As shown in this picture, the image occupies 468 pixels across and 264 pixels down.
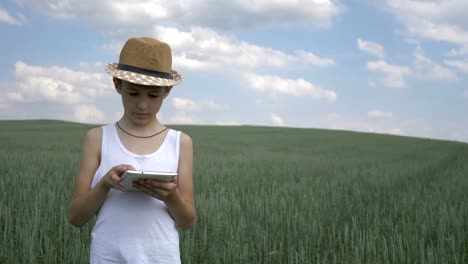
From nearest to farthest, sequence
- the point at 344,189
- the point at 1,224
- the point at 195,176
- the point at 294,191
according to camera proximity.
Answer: the point at 1,224 < the point at 294,191 < the point at 344,189 < the point at 195,176

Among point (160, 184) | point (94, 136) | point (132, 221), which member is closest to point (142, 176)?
point (160, 184)

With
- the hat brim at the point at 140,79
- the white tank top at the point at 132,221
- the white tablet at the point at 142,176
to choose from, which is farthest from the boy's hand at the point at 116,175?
the hat brim at the point at 140,79

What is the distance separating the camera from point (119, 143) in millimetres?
1915

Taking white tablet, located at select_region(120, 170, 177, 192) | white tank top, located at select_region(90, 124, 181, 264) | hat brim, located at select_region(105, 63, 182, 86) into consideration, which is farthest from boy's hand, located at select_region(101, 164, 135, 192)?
hat brim, located at select_region(105, 63, 182, 86)

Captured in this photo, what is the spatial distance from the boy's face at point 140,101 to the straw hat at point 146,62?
4cm

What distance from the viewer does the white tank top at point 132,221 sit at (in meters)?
1.87

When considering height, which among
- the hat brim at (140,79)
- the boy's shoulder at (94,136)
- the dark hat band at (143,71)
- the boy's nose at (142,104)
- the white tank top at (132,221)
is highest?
the dark hat band at (143,71)

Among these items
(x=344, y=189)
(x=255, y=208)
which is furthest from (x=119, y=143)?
(x=344, y=189)

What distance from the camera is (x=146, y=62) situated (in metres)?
1.92

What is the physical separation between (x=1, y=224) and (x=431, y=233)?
397 centimetres

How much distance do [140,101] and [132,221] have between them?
0.47 m

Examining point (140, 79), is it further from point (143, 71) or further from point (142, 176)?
point (142, 176)

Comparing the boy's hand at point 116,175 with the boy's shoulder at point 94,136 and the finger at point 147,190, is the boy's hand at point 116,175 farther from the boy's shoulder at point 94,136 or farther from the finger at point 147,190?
the boy's shoulder at point 94,136

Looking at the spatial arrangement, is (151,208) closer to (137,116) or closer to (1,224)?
(137,116)
